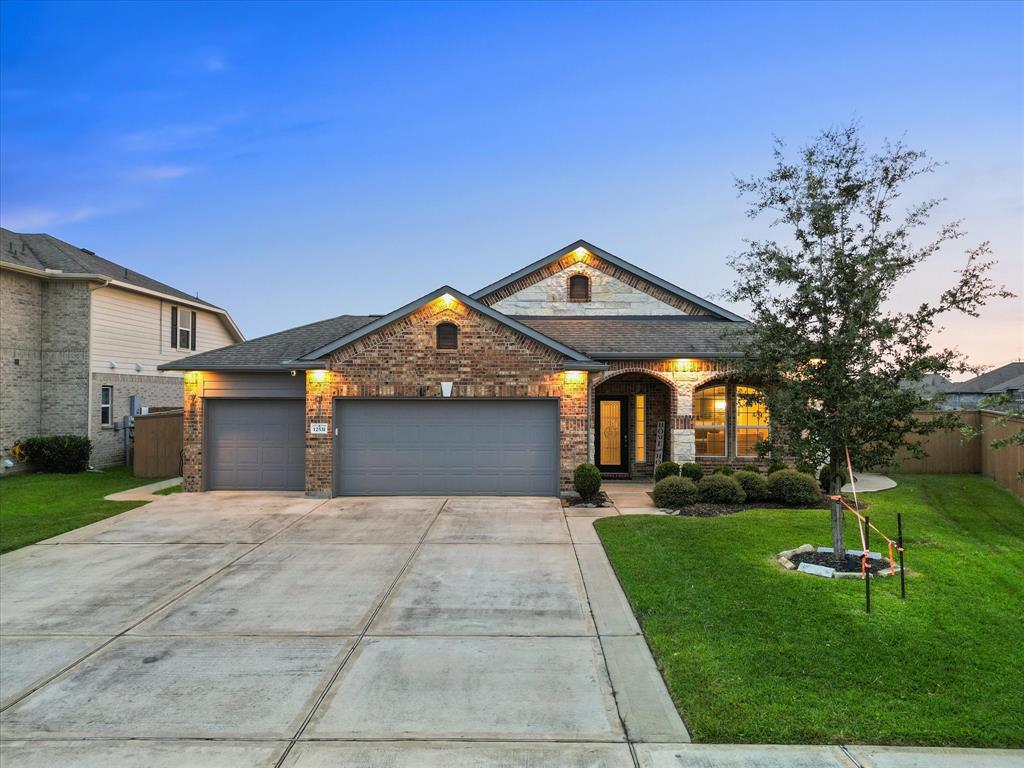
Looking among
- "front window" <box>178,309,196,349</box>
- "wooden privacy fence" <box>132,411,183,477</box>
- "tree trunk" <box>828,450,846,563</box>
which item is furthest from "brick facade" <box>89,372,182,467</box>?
"tree trunk" <box>828,450,846,563</box>

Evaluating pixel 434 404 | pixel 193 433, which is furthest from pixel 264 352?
pixel 434 404

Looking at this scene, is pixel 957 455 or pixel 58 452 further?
pixel 58 452

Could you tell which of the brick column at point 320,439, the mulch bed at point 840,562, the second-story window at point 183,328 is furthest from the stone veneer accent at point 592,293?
the second-story window at point 183,328

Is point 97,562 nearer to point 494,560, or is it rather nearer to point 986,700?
point 494,560

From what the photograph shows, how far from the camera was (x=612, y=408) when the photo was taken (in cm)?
1803

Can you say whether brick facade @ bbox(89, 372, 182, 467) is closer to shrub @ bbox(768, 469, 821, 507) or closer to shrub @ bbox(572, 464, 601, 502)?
shrub @ bbox(572, 464, 601, 502)

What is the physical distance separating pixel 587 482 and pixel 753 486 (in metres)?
3.70

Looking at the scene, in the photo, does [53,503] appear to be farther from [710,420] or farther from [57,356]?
[710,420]

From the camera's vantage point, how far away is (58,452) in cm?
1852

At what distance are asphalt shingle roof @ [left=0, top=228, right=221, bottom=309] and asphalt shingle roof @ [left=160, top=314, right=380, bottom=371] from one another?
24.6 ft

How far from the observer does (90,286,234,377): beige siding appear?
19.8m

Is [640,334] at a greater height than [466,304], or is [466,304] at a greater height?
[466,304]

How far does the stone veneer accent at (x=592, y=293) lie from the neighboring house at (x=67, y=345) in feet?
42.2

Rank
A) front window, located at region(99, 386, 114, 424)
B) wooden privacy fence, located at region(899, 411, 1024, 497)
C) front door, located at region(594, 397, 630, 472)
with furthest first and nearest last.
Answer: front window, located at region(99, 386, 114, 424) → front door, located at region(594, 397, 630, 472) → wooden privacy fence, located at region(899, 411, 1024, 497)
